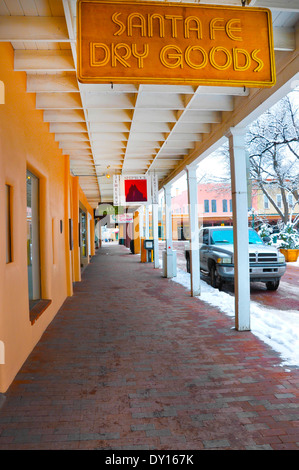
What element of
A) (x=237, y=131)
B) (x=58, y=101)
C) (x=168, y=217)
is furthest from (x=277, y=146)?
(x=58, y=101)

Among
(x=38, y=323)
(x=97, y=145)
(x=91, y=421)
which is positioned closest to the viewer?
(x=91, y=421)

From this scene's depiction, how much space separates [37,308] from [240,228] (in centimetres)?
357

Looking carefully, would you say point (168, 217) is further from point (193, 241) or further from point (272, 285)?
point (272, 285)

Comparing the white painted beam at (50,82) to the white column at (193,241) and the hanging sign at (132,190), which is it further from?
the hanging sign at (132,190)

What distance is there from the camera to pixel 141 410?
320 cm

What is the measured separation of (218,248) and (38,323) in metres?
5.79

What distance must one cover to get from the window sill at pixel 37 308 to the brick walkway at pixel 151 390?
437 millimetres

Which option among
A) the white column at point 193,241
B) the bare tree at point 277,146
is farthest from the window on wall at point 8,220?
the bare tree at point 277,146

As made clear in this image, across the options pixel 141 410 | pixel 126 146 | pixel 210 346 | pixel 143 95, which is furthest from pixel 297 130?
pixel 141 410

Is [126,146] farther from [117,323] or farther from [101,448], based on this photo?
[101,448]

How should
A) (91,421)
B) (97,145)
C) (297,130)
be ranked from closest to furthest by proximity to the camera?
1. (91,421)
2. (97,145)
3. (297,130)

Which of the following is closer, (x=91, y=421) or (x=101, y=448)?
(x=101, y=448)

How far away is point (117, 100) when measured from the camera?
5.58 meters

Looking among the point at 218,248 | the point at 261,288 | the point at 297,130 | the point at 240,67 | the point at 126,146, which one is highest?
the point at 297,130
